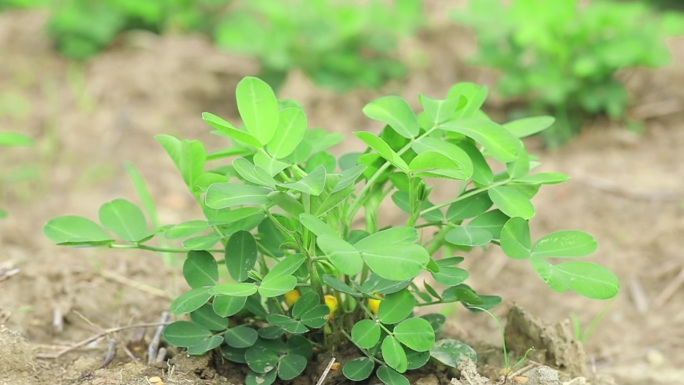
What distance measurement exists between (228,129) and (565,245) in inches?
25.5

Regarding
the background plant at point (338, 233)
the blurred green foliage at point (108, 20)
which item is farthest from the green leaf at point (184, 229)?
the blurred green foliage at point (108, 20)

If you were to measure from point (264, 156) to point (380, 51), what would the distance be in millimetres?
2728

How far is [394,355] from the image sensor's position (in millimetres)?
1366

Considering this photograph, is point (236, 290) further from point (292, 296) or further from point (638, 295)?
point (638, 295)

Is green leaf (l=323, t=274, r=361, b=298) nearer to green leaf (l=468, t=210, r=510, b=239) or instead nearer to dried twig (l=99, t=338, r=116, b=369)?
green leaf (l=468, t=210, r=510, b=239)

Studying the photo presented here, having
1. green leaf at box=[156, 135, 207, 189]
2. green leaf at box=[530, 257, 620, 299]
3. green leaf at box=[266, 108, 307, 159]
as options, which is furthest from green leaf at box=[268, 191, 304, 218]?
green leaf at box=[530, 257, 620, 299]

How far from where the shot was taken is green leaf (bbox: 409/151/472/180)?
1303 mm

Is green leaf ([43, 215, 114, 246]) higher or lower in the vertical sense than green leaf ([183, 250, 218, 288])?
higher

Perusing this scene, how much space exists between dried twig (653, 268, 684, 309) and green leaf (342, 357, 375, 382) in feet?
4.85

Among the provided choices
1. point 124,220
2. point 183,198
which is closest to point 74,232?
point 124,220

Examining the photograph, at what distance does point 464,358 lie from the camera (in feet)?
4.78

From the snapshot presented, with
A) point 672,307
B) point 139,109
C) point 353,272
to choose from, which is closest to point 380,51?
point 139,109

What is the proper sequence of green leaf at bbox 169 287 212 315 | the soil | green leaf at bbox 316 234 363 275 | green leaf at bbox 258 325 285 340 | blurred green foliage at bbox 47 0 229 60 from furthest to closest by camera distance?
blurred green foliage at bbox 47 0 229 60, the soil, green leaf at bbox 258 325 285 340, green leaf at bbox 169 287 212 315, green leaf at bbox 316 234 363 275

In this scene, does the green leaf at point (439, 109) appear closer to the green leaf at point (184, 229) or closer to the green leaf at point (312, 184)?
the green leaf at point (312, 184)
